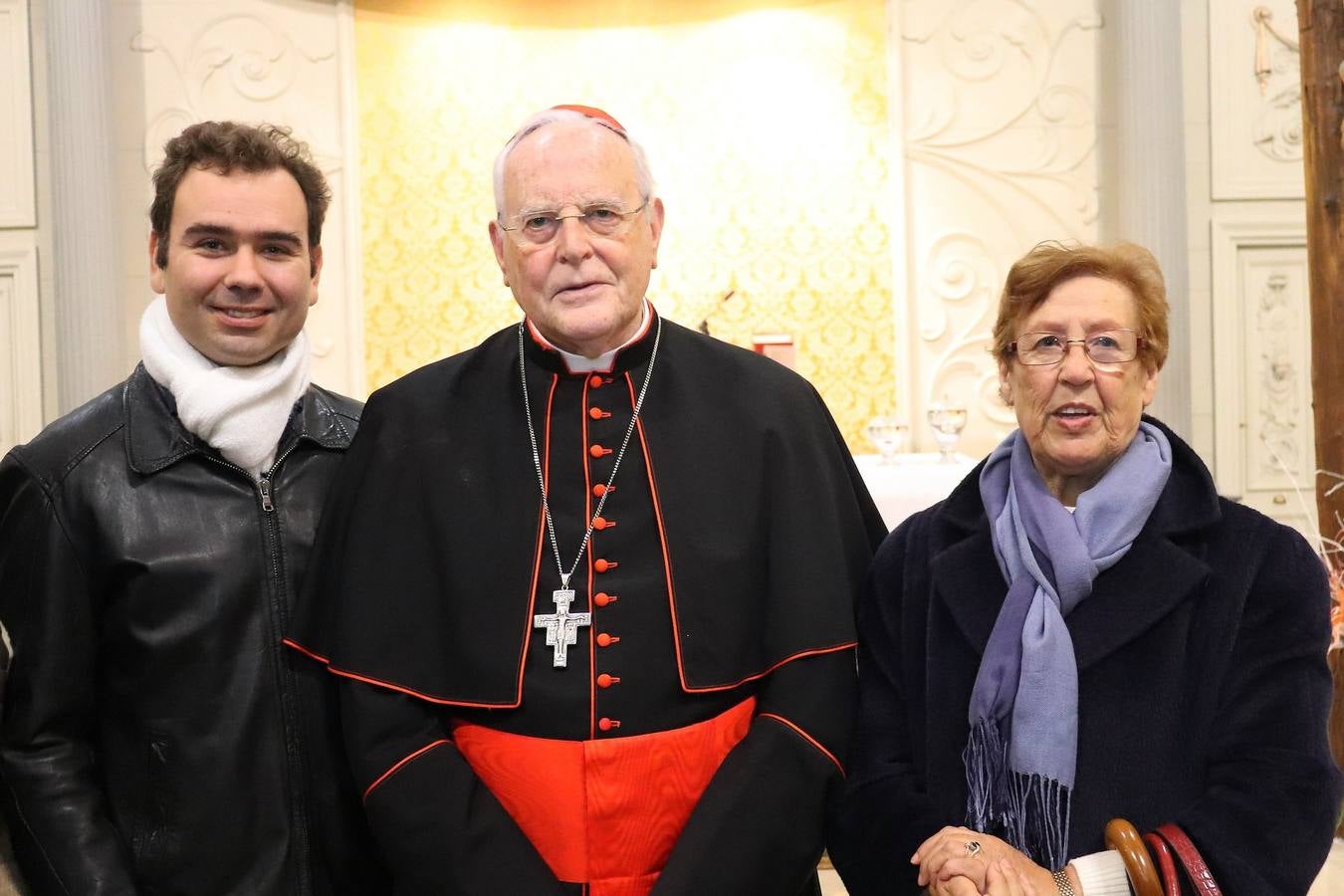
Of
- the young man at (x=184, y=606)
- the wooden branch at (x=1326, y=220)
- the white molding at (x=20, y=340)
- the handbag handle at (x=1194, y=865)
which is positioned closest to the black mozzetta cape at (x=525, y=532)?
the young man at (x=184, y=606)

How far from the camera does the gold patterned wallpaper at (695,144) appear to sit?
6668 millimetres

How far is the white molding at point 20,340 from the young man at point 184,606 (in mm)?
4276

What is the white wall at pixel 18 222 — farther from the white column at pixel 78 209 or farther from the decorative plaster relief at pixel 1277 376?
the decorative plaster relief at pixel 1277 376

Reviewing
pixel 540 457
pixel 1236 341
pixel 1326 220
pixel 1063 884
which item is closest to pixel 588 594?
pixel 540 457

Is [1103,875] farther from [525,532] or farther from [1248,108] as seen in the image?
[1248,108]

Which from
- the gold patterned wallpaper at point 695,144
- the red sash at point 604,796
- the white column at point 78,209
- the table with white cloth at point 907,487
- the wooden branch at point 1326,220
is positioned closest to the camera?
the red sash at point 604,796

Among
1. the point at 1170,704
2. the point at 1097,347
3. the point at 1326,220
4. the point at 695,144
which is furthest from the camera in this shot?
the point at 695,144

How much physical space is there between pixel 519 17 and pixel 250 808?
215 inches

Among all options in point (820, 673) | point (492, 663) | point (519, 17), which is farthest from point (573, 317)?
point (519, 17)

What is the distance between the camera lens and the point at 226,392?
2037 mm

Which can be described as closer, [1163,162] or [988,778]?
[988,778]

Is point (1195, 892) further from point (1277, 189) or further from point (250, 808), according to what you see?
point (1277, 189)

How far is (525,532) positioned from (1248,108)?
17.6 feet

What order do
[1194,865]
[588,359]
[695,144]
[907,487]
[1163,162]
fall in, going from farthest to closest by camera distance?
1. [695,144]
2. [1163,162]
3. [907,487]
4. [588,359]
5. [1194,865]
